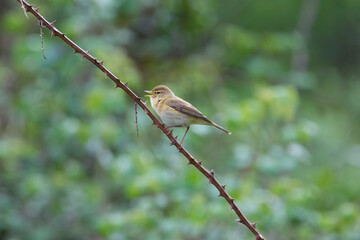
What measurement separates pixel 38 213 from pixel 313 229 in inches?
113

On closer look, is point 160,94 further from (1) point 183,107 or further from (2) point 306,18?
(2) point 306,18

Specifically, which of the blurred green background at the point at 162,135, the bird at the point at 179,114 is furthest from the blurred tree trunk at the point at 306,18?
the bird at the point at 179,114

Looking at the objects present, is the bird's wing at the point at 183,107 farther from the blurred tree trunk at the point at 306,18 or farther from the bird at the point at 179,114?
the blurred tree trunk at the point at 306,18

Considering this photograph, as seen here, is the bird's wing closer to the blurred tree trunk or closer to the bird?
the bird

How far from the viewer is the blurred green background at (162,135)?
165 inches

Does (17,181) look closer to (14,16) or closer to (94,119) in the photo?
(94,119)

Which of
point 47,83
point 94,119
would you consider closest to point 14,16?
point 47,83

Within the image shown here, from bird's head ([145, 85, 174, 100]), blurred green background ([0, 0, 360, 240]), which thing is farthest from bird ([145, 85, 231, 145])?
blurred green background ([0, 0, 360, 240])

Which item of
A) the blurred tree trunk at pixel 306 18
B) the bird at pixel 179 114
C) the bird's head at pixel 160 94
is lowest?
the bird at pixel 179 114

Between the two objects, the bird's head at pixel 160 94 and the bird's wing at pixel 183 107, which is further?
the bird's head at pixel 160 94

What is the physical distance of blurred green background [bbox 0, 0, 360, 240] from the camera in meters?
4.19

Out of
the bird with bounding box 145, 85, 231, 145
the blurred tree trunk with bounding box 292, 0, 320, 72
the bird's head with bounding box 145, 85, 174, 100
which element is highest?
the blurred tree trunk with bounding box 292, 0, 320, 72

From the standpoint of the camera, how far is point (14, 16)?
5.20 metres

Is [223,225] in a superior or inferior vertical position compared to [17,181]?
inferior
